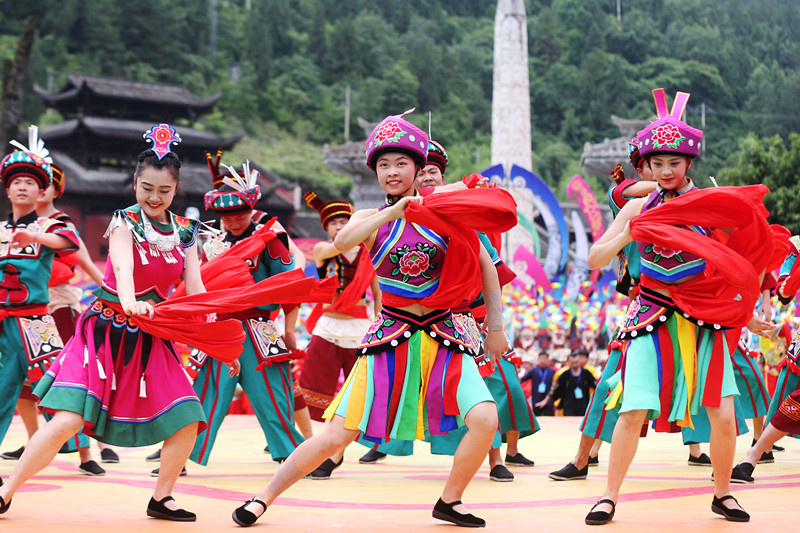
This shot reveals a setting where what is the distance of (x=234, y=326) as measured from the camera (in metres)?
4.81

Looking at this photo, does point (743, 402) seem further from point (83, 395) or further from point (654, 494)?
point (83, 395)

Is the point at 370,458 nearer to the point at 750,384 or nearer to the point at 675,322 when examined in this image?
the point at 750,384

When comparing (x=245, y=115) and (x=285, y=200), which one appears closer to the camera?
(x=285, y=200)

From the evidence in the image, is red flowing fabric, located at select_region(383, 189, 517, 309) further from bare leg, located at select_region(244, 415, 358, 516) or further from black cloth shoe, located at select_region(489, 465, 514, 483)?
black cloth shoe, located at select_region(489, 465, 514, 483)

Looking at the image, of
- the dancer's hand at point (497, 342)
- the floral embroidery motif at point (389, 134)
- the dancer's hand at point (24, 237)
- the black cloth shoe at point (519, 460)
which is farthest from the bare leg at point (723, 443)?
the dancer's hand at point (24, 237)

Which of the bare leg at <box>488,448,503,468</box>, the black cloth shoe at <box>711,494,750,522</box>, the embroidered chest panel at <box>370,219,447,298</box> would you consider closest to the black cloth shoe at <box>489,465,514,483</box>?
the bare leg at <box>488,448,503,468</box>

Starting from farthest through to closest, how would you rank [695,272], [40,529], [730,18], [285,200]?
1. [730,18]
2. [285,200]
3. [695,272]
4. [40,529]

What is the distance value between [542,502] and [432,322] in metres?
1.32

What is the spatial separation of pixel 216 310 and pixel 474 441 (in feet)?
4.33

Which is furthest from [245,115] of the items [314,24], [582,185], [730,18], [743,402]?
[743,402]

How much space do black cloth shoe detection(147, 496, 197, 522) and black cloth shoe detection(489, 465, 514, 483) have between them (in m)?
2.22

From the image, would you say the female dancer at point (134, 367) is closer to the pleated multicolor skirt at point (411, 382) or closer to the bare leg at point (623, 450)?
the pleated multicolor skirt at point (411, 382)

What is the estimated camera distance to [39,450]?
4309 mm

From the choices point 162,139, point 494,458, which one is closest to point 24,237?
point 162,139
